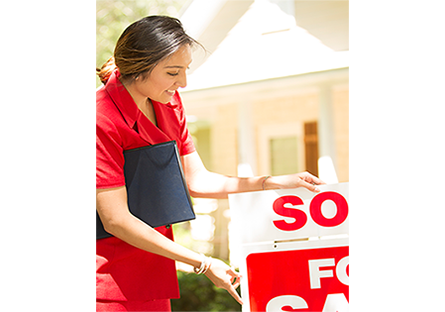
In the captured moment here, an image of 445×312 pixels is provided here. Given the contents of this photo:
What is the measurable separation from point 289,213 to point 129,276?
0.68 metres

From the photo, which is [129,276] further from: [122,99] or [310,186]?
[310,186]

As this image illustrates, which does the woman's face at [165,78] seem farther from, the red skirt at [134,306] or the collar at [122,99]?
the red skirt at [134,306]

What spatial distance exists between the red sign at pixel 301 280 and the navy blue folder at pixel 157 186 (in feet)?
1.29

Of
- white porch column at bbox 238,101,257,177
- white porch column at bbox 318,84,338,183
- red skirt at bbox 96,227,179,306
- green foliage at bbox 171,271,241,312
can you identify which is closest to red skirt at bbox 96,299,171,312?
red skirt at bbox 96,227,179,306

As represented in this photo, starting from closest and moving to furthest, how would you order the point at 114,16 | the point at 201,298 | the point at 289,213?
the point at 289,213, the point at 201,298, the point at 114,16

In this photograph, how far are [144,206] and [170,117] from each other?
40 centimetres

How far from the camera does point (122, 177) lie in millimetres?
1330

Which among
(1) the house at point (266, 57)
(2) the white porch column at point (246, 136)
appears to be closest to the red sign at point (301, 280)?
(1) the house at point (266, 57)

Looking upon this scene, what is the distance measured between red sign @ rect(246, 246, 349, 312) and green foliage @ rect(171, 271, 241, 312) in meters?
2.68

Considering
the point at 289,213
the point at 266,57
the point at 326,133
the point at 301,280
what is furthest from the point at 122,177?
the point at 326,133

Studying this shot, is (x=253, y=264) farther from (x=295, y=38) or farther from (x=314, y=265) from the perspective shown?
(x=295, y=38)
